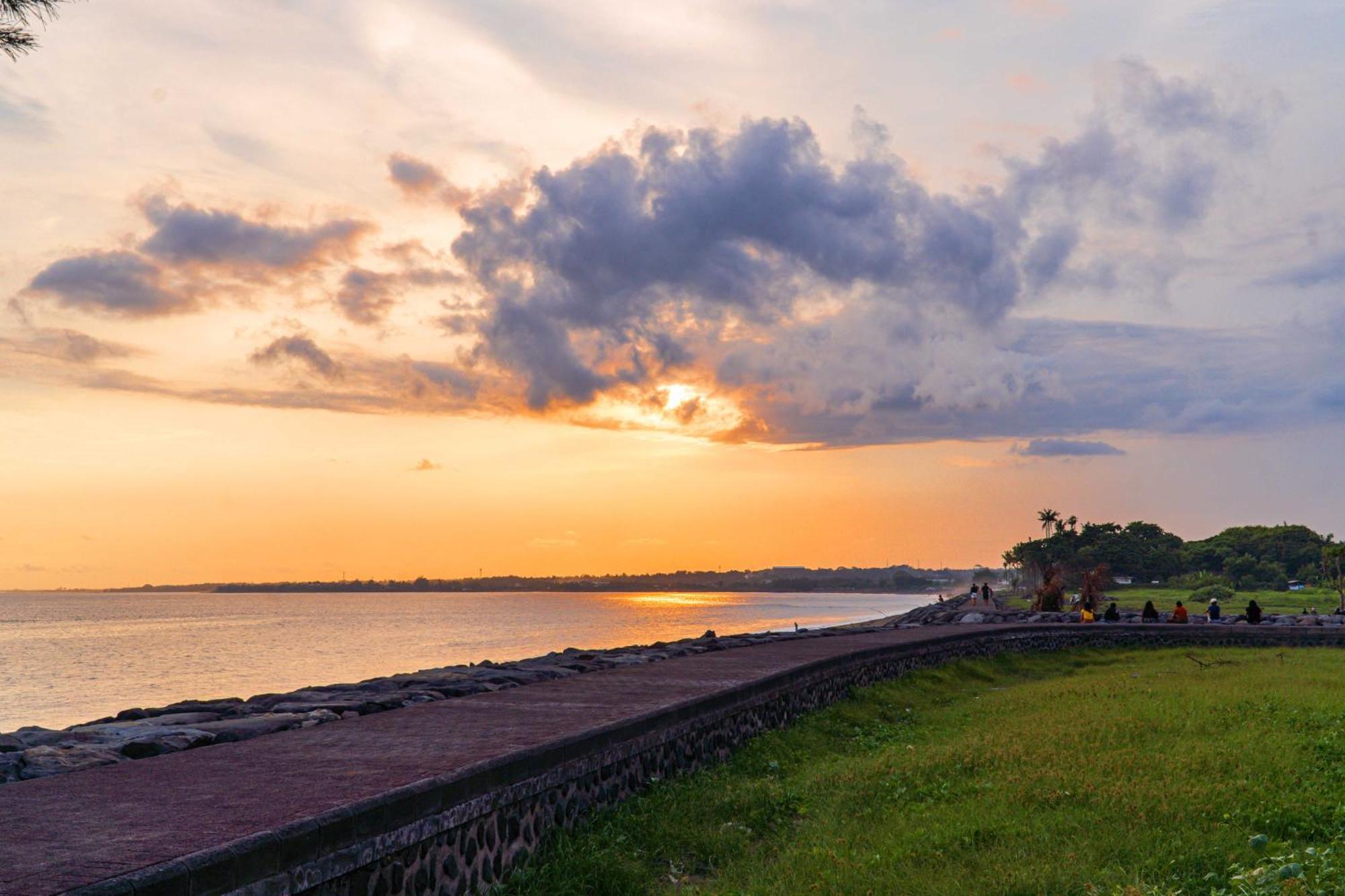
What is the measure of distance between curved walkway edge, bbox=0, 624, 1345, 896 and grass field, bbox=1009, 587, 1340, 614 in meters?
56.3

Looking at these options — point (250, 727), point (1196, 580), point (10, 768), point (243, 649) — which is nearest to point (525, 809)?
point (250, 727)

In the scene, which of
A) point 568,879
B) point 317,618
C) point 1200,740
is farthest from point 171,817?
point 317,618

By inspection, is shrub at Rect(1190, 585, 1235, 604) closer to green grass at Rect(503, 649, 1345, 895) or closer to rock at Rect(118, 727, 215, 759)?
green grass at Rect(503, 649, 1345, 895)

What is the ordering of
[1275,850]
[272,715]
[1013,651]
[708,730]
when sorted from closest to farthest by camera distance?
[1275,850] < [272,715] < [708,730] < [1013,651]

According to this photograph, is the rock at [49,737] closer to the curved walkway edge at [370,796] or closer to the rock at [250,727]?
the rock at [250,727]

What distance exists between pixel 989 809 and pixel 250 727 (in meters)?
6.51

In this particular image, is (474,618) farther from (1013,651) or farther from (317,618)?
(1013,651)

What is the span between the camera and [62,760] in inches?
303

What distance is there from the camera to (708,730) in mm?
11406

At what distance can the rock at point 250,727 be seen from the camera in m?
8.95

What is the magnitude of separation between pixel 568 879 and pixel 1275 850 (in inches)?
198

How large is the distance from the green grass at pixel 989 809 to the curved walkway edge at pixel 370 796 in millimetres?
379

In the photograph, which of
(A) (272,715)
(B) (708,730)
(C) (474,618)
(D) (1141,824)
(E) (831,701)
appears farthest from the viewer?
(C) (474,618)

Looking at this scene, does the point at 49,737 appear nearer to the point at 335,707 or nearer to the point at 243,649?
the point at 335,707
